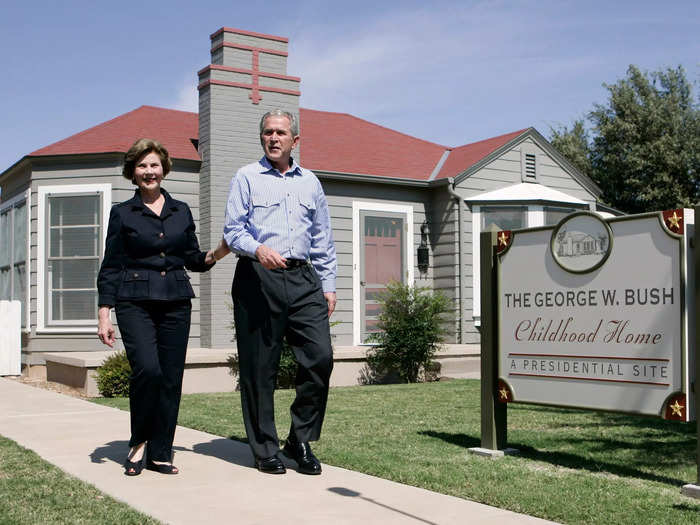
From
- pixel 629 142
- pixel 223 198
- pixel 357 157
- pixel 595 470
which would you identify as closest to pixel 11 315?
pixel 223 198

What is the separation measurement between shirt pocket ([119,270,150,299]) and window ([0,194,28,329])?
29.3 feet

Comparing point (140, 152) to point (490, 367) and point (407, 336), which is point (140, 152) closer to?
point (490, 367)

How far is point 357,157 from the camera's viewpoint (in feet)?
47.4

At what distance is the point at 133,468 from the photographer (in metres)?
4.62

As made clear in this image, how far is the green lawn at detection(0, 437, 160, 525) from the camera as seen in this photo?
362cm

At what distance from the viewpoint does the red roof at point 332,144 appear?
12.9 metres

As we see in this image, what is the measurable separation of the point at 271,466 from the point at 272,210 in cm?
147

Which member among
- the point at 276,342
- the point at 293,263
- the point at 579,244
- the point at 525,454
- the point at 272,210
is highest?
the point at 272,210

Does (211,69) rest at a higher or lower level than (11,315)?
higher

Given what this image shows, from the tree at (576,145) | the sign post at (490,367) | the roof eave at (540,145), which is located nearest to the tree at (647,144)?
the tree at (576,145)

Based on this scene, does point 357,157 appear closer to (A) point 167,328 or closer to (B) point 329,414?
(B) point 329,414

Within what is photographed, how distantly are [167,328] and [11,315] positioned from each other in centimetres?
895

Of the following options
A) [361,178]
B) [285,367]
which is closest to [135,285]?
[285,367]

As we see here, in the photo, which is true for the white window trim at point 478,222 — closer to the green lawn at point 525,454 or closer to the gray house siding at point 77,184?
the gray house siding at point 77,184
